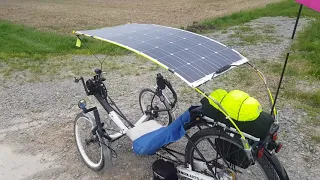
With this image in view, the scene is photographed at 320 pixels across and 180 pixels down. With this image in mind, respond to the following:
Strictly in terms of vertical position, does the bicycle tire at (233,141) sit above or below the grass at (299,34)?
above

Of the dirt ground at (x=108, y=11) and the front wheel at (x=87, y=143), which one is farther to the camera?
the dirt ground at (x=108, y=11)

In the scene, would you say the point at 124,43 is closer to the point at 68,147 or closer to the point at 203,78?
the point at 203,78

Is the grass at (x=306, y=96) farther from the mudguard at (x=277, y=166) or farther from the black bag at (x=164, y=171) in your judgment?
the black bag at (x=164, y=171)

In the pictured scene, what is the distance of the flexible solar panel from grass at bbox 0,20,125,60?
618cm

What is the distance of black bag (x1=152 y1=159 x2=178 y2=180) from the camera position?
3996 mm

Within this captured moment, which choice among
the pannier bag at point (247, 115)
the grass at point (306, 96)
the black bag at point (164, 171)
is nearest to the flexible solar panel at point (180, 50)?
the pannier bag at point (247, 115)

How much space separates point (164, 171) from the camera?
402 cm

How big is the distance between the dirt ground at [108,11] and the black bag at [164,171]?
Result: 46.0 feet

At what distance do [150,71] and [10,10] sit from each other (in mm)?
18176

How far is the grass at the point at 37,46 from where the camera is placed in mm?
10703

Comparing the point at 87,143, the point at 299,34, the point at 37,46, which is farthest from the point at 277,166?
the point at 299,34

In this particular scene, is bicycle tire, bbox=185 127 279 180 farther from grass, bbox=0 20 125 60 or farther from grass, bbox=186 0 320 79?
grass, bbox=0 20 125 60

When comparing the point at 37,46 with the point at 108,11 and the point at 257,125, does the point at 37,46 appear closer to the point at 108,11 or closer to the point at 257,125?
the point at 257,125

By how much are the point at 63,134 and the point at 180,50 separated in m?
3.05
